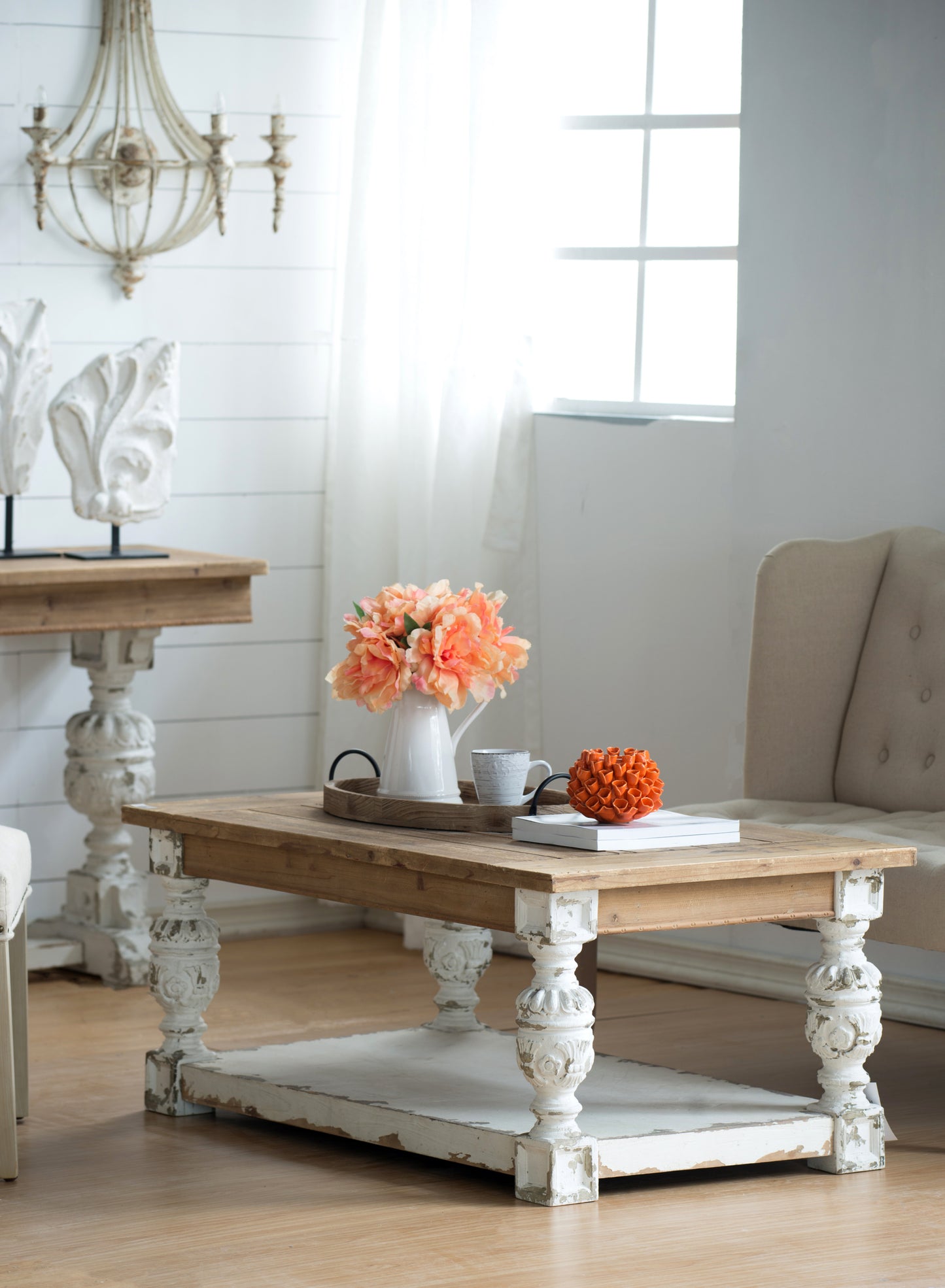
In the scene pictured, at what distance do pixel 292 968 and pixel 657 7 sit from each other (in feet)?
7.19

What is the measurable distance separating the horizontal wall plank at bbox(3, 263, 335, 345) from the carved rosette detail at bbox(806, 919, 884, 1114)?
7.45ft

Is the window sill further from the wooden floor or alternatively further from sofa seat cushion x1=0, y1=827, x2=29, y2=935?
sofa seat cushion x1=0, y1=827, x2=29, y2=935

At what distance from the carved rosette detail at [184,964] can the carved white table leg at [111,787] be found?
0.93 m

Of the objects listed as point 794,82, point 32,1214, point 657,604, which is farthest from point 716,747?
point 32,1214

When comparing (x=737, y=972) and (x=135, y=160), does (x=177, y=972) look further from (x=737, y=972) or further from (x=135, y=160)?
(x=135, y=160)

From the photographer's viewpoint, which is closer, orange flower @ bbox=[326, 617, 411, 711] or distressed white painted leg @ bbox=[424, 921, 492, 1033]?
orange flower @ bbox=[326, 617, 411, 711]

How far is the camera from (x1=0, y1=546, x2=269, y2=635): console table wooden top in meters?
3.81

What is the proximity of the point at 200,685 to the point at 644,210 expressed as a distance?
1449mm

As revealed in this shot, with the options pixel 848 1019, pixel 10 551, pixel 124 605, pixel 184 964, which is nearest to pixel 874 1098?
pixel 848 1019

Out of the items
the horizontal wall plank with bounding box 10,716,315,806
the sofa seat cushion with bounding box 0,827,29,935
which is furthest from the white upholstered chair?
the horizontal wall plank with bounding box 10,716,315,806

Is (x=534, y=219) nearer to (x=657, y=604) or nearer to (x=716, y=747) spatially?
(x=657, y=604)

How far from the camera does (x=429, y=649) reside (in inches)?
116

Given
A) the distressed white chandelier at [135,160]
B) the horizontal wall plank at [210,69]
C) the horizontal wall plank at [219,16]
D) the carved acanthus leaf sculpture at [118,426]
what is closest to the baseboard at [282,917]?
the carved acanthus leaf sculpture at [118,426]

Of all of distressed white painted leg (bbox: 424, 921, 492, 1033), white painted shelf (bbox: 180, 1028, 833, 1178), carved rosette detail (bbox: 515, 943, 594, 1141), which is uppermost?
carved rosette detail (bbox: 515, 943, 594, 1141)
